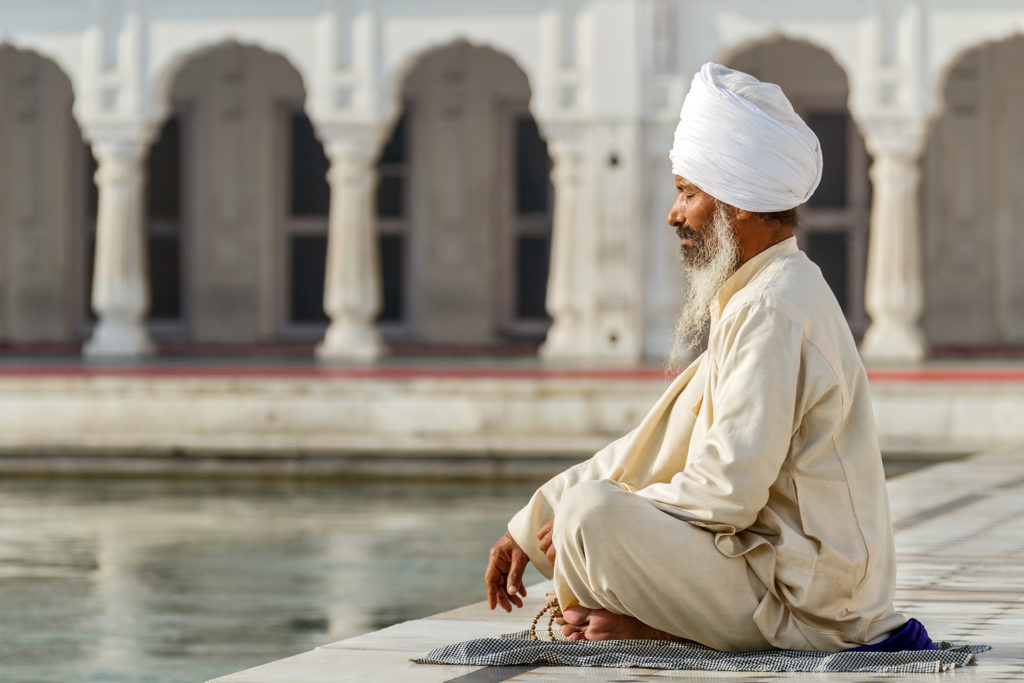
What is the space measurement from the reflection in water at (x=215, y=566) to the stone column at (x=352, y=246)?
5.20 m

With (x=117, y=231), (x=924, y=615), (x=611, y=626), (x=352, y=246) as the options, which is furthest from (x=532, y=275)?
(x=611, y=626)

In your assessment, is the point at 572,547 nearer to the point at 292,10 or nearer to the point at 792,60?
the point at 292,10

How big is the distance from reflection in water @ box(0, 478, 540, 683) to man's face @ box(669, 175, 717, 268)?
112 inches

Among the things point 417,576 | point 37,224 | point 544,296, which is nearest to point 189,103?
point 37,224

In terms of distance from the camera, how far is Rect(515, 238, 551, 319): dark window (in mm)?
21000

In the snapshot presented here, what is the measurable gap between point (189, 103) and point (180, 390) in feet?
27.1

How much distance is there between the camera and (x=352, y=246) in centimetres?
1852

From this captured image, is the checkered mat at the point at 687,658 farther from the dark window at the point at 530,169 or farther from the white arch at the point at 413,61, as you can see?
the dark window at the point at 530,169

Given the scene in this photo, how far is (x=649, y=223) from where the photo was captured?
1819 centimetres

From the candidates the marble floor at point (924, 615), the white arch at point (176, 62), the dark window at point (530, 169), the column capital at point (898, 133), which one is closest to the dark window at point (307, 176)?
the dark window at point (530, 169)

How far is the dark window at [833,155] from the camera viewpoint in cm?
2044

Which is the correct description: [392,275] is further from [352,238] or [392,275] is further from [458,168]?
[352,238]

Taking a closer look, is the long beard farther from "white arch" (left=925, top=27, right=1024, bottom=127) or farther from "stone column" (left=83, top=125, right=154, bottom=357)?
"stone column" (left=83, top=125, right=154, bottom=357)

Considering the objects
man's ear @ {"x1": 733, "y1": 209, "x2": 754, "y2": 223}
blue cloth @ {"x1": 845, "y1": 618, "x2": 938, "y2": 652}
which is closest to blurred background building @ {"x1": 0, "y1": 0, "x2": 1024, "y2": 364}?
blue cloth @ {"x1": 845, "y1": 618, "x2": 938, "y2": 652}
